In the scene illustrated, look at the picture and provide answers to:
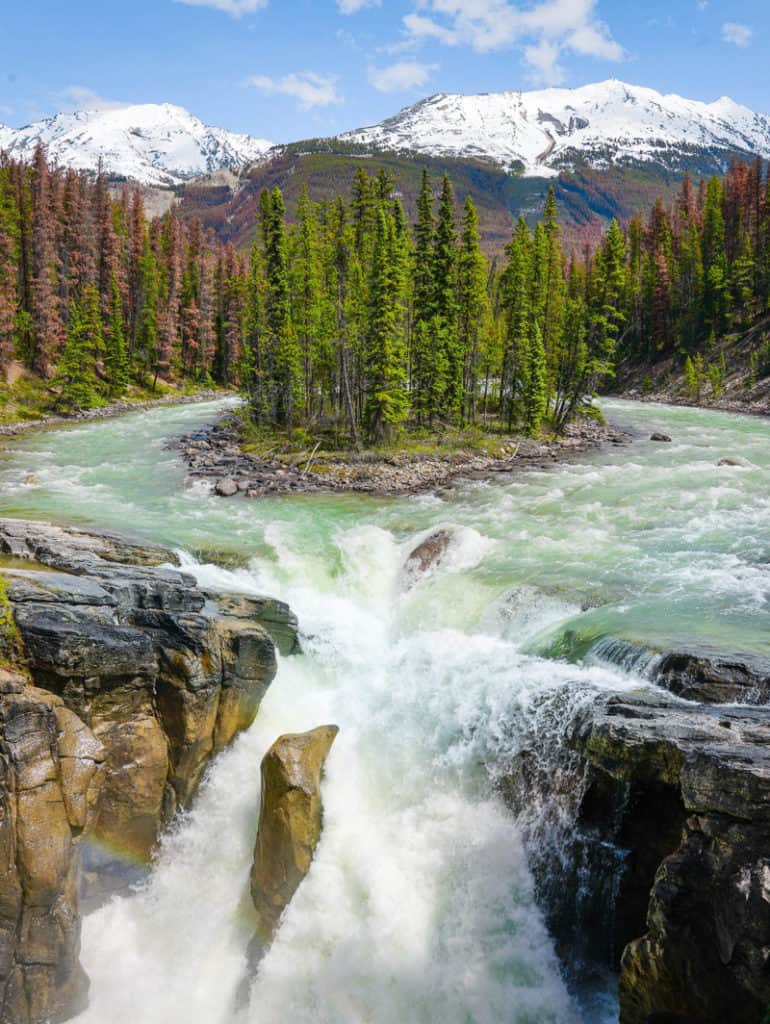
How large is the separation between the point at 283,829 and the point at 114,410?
174 ft

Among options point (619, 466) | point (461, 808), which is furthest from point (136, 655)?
point (619, 466)

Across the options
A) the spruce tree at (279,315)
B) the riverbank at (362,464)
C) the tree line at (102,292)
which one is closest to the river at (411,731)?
the riverbank at (362,464)

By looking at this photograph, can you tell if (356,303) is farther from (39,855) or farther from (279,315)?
(39,855)

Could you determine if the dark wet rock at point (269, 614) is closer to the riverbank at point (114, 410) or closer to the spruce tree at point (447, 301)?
the spruce tree at point (447, 301)

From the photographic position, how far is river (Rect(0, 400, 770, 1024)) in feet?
32.4

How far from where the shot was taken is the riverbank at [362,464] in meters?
30.8

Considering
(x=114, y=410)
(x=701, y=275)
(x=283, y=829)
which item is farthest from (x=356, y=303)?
(x=701, y=275)

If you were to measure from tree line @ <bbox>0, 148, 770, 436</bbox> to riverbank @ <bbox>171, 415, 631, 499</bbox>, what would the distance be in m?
3.22

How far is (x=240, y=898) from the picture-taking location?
11.2m

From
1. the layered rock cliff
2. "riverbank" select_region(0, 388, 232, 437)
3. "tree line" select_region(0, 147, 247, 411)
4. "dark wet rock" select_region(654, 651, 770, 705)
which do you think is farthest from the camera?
"tree line" select_region(0, 147, 247, 411)

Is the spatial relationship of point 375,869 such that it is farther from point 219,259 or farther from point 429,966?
point 219,259

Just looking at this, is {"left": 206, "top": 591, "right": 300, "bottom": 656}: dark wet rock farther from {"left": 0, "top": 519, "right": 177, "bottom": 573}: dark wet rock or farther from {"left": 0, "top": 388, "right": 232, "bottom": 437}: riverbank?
{"left": 0, "top": 388, "right": 232, "bottom": 437}: riverbank

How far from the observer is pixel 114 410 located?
57094 millimetres

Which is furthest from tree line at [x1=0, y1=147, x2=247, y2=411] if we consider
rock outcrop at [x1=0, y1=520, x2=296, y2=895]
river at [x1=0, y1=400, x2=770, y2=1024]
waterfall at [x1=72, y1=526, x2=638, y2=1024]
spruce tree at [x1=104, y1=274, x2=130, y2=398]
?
waterfall at [x1=72, y1=526, x2=638, y2=1024]
